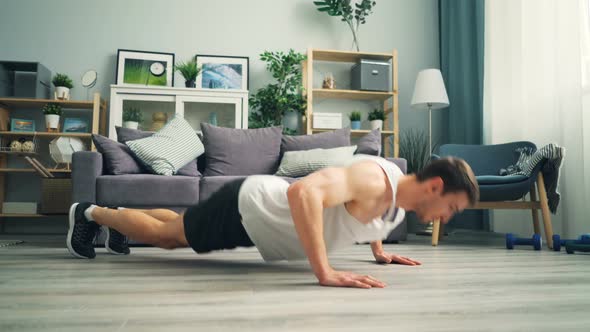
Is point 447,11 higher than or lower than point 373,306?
higher

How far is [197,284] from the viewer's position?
1348mm

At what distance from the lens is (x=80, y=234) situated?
6.21ft

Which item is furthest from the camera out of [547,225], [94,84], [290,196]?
[94,84]

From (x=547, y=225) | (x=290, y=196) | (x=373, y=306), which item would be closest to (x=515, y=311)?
(x=373, y=306)

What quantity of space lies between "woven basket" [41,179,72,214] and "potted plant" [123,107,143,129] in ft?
4.04

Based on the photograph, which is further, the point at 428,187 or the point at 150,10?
the point at 150,10

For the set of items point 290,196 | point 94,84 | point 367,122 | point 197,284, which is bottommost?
point 197,284

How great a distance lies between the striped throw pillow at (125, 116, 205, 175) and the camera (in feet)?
9.50

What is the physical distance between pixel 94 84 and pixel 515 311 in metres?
4.37

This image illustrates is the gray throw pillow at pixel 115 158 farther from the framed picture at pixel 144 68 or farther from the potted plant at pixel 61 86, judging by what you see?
the framed picture at pixel 144 68

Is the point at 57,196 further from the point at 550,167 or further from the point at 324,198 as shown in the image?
the point at 550,167

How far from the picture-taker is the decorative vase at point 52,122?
3947 millimetres

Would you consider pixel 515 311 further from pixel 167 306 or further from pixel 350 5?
pixel 350 5

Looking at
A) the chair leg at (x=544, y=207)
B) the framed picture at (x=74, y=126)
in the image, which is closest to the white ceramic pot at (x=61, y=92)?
the framed picture at (x=74, y=126)
